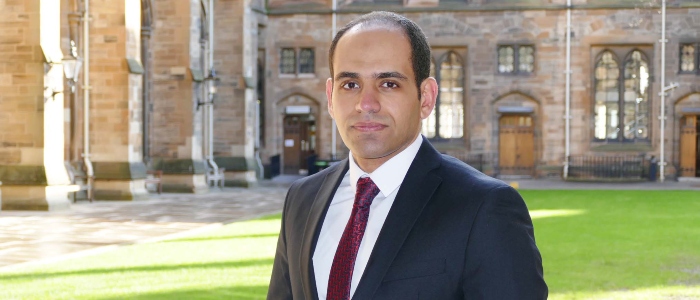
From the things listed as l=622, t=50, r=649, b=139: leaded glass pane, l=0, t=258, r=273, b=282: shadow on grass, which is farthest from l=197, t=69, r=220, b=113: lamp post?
l=0, t=258, r=273, b=282: shadow on grass

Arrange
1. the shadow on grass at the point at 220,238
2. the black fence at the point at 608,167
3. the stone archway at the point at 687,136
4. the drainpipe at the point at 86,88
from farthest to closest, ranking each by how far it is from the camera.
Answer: the stone archway at the point at 687,136, the black fence at the point at 608,167, the drainpipe at the point at 86,88, the shadow on grass at the point at 220,238

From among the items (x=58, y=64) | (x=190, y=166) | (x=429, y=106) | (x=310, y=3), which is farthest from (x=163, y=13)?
(x=429, y=106)

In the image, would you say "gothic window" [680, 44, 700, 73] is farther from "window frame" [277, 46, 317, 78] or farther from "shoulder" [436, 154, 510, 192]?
"shoulder" [436, 154, 510, 192]

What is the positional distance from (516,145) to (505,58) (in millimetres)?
3244

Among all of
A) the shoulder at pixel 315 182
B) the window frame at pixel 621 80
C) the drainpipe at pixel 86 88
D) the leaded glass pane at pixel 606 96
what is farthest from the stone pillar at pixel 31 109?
the leaded glass pane at pixel 606 96

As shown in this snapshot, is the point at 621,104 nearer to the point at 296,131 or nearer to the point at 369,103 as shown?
the point at 296,131

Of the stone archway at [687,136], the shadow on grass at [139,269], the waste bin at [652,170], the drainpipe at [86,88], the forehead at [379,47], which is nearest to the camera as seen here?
the forehead at [379,47]

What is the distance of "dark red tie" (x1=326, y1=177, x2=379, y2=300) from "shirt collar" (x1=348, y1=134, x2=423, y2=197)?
2 centimetres

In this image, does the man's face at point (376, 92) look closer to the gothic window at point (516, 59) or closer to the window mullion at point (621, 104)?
the gothic window at point (516, 59)

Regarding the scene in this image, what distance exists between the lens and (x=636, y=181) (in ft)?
114

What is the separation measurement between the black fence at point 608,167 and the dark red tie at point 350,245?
3434 centimetres

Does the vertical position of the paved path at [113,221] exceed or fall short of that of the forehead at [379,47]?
it falls short

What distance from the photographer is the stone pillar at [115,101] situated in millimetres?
22875

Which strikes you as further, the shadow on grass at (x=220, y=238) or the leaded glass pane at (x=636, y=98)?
the leaded glass pane at (x=636, y=98)
